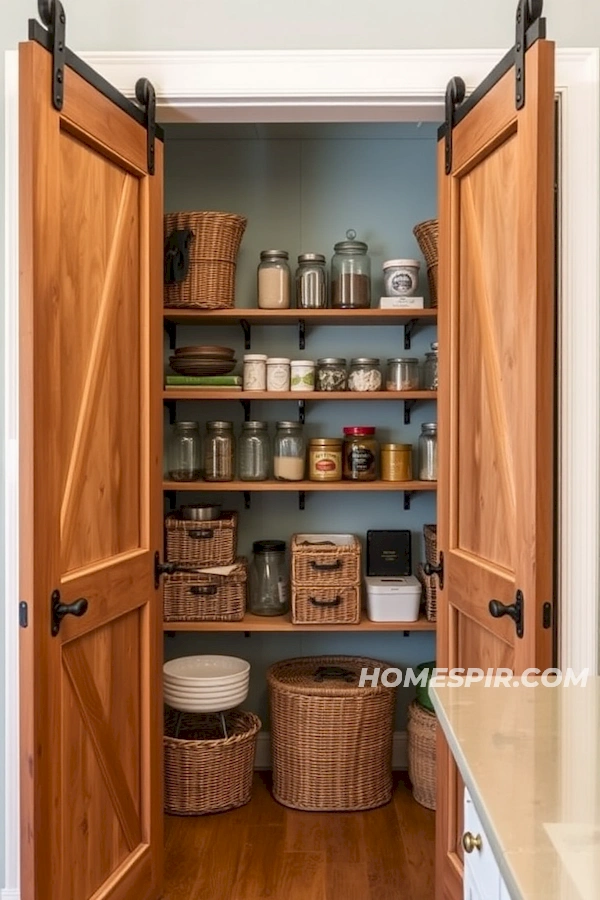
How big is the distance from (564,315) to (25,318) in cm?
131

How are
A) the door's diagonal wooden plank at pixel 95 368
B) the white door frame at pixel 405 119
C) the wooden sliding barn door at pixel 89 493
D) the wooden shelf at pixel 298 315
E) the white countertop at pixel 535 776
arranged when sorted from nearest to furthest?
the white countertop at pixel 535 776 → the wooden sliding barn door at pixel 89 493 → the door's diagonal wooden plank at pixel 95 368 → the white door frame at pixel 405 119 → the wooden shelf at pixel 298 315

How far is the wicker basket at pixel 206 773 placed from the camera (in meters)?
2.96

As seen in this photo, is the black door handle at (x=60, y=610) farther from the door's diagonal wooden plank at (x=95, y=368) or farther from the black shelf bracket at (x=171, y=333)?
the black shelf bracket at (x=171, y=333)

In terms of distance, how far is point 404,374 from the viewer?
320 cm

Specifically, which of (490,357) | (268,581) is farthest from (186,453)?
(490,357)

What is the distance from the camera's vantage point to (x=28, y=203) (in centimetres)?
171

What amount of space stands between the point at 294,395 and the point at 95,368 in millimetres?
1217

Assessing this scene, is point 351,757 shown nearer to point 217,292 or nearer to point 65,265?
point 217,292

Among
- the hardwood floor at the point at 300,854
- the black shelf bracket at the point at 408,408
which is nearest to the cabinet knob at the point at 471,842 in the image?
the hardwood floor at the point at 300,854

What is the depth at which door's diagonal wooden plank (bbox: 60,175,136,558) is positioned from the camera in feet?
6.18

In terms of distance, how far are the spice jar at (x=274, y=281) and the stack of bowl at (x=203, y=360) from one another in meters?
0.24

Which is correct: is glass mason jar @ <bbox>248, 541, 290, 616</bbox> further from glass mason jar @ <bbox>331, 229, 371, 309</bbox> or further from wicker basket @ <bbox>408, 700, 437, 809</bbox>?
glass mason jar @ <bbox>331, 229, 371, 309</bbox>

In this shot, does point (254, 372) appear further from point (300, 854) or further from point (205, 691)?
point (300, 854)

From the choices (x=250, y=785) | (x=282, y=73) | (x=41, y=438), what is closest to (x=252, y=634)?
(x=250, y=785)
